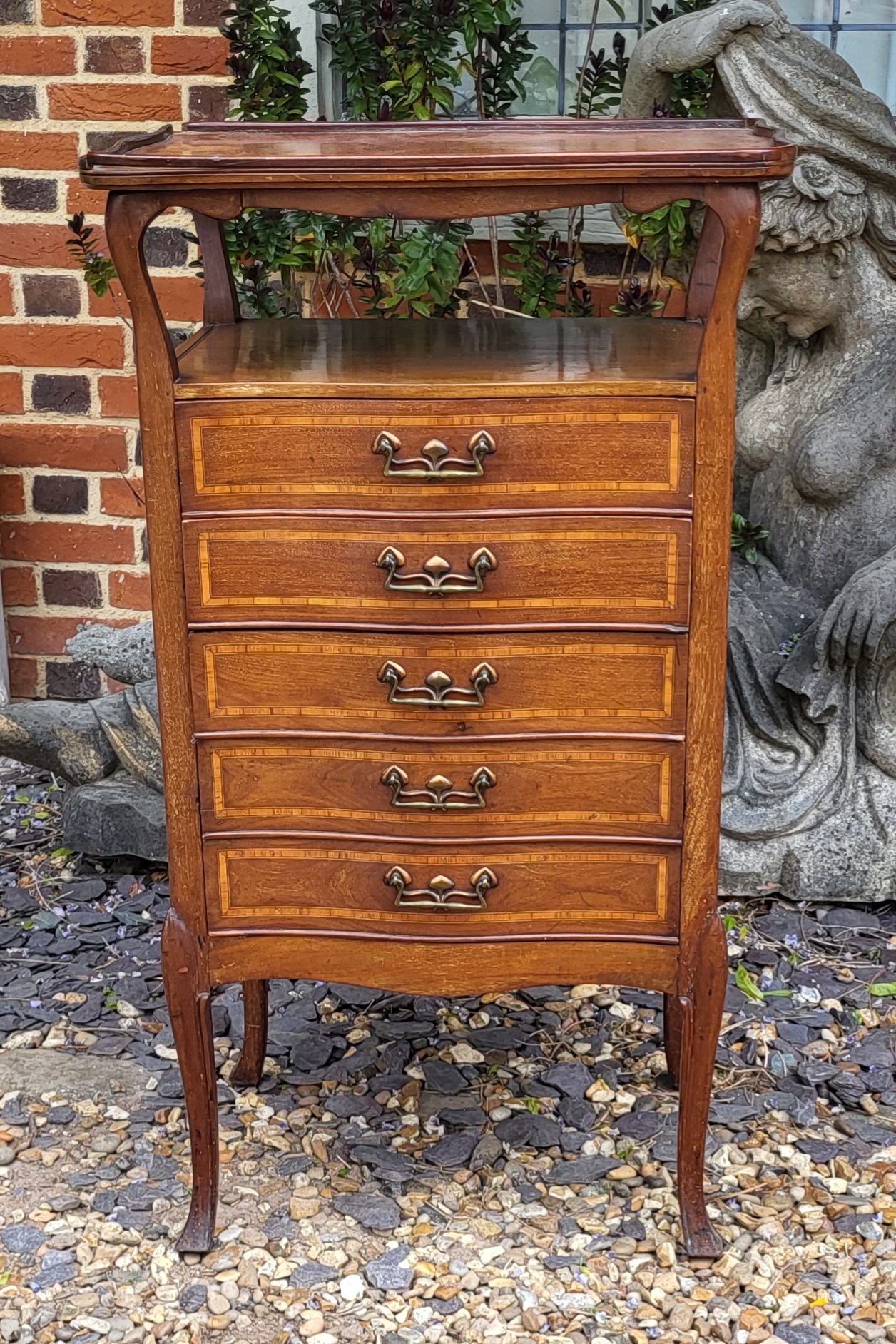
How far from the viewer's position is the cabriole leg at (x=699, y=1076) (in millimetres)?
2184

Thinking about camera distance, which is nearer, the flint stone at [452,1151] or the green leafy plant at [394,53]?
the flint stone at [452,1151]

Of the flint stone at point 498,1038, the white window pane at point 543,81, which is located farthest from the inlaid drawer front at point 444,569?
the white window pane at point 543,81

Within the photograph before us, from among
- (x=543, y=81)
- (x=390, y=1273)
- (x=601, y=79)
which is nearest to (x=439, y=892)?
(x=390, y=1273)

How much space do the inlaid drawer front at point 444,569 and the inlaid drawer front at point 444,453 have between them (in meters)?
0.03

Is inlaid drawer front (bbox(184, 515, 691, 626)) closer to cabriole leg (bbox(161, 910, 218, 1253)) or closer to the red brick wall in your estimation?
cabriole leg (bbox(161, 910, 218, 1253))

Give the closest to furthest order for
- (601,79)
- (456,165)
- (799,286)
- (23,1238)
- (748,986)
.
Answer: (456,165)
(23,1238)
(748,986)
(799,286)
(601,79)

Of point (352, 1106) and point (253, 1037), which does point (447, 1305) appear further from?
point (253, 1037)

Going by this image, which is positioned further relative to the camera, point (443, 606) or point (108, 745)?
point (108, 745)

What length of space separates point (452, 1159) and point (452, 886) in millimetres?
616

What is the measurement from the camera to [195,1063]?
2295mm

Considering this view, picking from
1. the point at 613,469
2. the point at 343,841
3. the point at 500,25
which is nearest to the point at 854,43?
the point at 500,25

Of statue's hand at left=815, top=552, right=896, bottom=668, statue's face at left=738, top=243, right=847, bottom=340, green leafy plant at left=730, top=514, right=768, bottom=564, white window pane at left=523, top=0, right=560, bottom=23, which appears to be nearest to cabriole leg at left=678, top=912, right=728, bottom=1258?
statue's hand at left=815, top=552, right=896, bottom=668

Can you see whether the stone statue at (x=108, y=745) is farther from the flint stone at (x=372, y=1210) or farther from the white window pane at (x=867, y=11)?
the white window pane at (x=867, y=11)

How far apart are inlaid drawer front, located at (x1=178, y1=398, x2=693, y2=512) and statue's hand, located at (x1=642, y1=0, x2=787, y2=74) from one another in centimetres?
140
